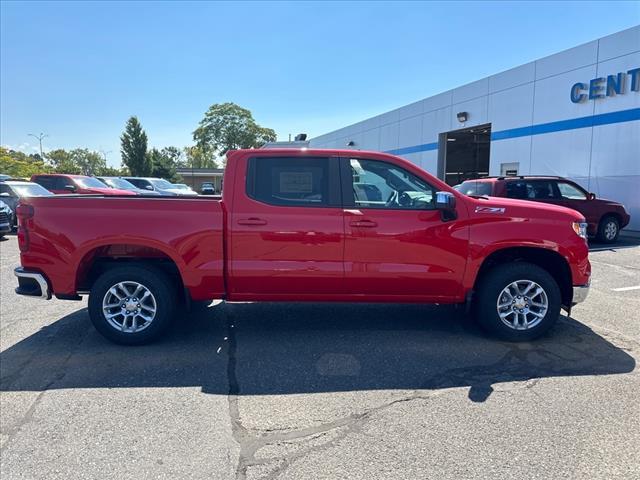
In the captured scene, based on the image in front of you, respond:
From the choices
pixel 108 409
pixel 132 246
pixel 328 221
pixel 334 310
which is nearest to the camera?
pixel 108 409

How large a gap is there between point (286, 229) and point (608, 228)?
11234 mm

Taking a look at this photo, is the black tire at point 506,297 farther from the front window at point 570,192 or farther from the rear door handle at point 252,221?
the front window at point 570,192

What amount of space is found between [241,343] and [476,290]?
8.33ft

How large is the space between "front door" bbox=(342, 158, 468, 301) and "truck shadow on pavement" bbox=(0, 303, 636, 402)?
619 mm

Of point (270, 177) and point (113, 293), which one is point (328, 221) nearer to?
point (270, 177)

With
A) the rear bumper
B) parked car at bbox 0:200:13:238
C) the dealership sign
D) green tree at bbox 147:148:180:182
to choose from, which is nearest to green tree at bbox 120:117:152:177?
green tree at bbox 147:148:180:182

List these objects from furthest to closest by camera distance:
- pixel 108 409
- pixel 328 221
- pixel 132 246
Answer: pixel 132 246 < pixel 328 221 < pixel 108 409

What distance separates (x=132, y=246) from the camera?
485cm

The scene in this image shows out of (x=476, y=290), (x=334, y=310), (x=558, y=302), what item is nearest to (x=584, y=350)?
(x=558, y=302)

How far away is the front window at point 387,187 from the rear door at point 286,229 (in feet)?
0.73

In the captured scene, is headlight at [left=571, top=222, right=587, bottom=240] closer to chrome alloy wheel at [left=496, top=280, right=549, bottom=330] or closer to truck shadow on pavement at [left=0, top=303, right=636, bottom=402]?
chrome alloy wheel at [left=496, top=280, right=549, bottom=330]

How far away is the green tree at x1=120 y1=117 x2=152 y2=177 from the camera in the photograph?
53719mm

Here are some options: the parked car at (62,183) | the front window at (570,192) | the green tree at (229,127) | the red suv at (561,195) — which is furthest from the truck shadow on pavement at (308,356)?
the green tree at (229,127)

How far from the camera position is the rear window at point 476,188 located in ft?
36.9
